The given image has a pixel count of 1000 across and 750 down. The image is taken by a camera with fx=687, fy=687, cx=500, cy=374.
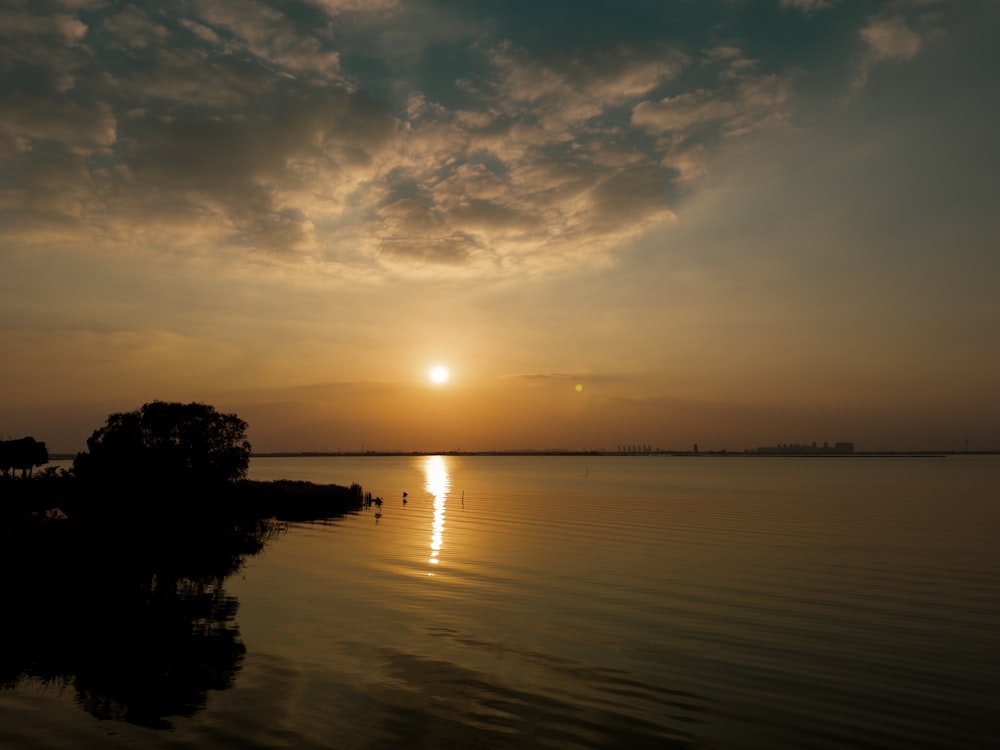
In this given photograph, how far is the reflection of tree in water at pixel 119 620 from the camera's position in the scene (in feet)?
82.1

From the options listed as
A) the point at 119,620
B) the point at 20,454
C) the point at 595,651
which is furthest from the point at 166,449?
the point at 595,651

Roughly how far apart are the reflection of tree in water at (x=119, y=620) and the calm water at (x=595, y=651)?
0.90 meters

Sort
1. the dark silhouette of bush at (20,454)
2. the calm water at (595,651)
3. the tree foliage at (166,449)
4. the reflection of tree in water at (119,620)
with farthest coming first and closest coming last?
the dark silhouette of bush at (20,454)
the tree foliage at (166,449)
the reflection of tree in water at (119,620)
the calm water at (595,651)

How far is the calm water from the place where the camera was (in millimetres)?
21312

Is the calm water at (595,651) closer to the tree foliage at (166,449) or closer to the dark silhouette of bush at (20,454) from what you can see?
the tree foliage at (166,449)

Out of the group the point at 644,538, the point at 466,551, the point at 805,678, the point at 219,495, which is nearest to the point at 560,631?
the point at 805,678

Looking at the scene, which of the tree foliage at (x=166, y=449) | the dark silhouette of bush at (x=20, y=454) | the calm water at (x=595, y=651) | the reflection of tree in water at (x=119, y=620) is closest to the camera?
the calm water at (x=595, y=651)

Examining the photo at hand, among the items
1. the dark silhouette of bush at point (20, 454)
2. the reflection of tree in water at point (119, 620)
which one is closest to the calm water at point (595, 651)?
the reflection of tree in water at point (119, 620)

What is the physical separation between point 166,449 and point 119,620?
163ft

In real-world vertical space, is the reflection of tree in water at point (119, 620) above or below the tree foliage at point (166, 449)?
below

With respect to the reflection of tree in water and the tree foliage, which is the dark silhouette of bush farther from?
the reflection of tree in water

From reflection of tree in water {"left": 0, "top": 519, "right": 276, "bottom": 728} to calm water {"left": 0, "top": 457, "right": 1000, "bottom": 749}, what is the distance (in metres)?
0.90

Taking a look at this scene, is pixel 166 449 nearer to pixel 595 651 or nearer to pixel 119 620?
pixel 119 620

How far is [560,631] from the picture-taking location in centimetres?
3369
